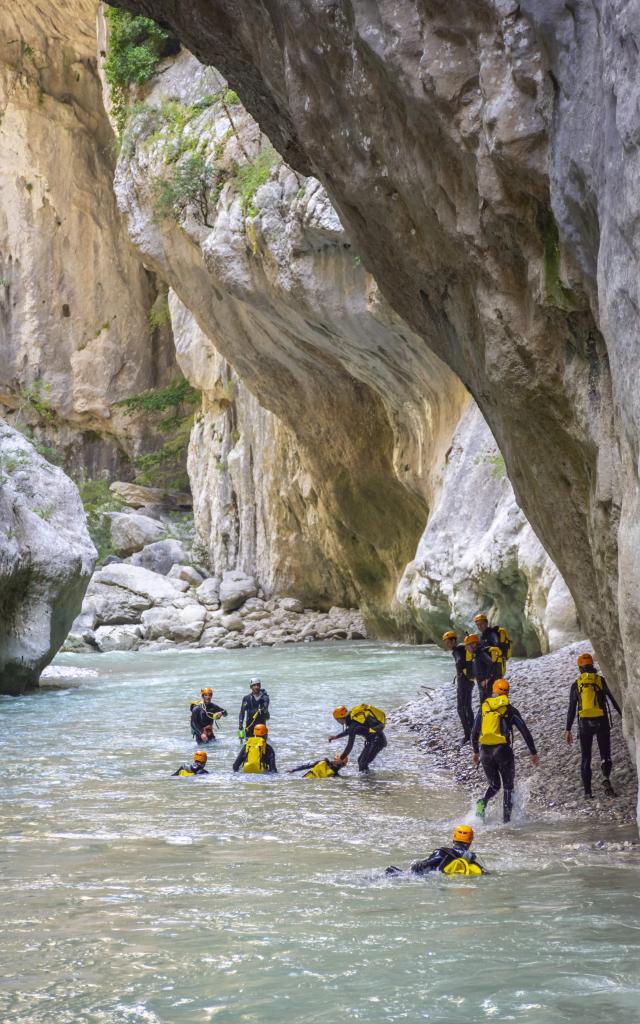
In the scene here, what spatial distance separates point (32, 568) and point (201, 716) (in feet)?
23.5

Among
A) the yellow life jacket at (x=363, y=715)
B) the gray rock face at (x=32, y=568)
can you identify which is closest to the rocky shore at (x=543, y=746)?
the yellow life jacket at (x=363, y=715)

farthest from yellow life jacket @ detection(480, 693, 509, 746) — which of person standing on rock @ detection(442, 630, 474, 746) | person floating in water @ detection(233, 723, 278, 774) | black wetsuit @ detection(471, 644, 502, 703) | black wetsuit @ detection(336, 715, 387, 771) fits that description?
person standing on rock @ detection(442, 630, 474, 746)

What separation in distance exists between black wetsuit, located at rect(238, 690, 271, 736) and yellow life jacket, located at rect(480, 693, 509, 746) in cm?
395

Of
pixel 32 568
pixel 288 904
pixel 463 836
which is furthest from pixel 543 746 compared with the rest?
pixel 32 568

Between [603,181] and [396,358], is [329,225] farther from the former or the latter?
[603,181]

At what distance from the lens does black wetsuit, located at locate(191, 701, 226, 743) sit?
13625mm

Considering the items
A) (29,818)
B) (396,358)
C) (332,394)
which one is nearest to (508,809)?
(29,818)

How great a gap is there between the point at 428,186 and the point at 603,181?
2283 millimetres

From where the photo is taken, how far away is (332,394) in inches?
1040

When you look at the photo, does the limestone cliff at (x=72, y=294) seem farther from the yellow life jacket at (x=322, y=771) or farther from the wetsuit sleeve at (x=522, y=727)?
the wetsuit sleeve at (x=522, y=727)

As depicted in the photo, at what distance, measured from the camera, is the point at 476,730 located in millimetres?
10047

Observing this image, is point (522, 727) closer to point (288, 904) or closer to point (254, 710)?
point (288, 904)

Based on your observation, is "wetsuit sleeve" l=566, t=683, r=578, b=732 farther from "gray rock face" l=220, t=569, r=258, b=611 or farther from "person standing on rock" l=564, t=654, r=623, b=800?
"gray rock face" l=220, t=569, r=258, b=611

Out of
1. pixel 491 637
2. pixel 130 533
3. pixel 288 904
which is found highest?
pixel 130 533
